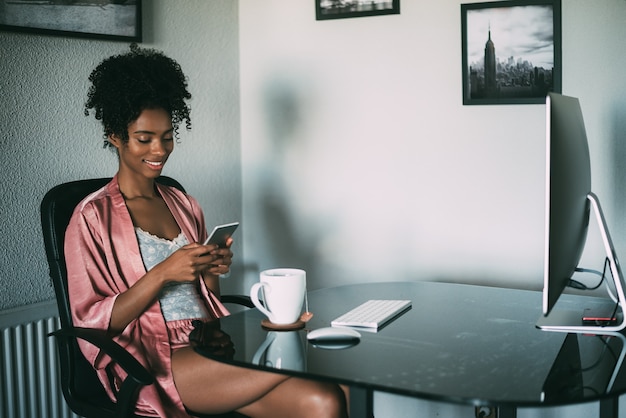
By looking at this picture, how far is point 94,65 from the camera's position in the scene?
2480 mm

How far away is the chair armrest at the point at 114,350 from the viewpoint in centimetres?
158

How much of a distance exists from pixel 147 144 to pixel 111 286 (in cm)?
39

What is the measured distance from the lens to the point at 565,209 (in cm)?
149

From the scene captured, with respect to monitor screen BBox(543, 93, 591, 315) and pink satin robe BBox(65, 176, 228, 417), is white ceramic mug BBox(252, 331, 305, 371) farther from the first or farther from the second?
monitor screen BBox(543, 93, 591, 315)

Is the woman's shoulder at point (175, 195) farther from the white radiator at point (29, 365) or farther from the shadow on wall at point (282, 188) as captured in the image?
the shadow on wall at point (282, 188)

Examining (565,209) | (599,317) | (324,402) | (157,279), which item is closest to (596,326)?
(599,317)

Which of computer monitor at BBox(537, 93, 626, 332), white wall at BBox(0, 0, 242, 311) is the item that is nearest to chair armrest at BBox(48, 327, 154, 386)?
white wall at BBox(0, 0, 242, 311)

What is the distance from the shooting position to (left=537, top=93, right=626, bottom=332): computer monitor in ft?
4.51

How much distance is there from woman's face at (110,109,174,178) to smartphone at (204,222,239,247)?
1.00 feet

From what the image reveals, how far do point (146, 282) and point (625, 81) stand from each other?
1.65m

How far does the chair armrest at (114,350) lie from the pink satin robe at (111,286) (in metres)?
0.05

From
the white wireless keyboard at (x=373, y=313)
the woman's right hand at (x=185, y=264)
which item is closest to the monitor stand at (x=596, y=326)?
the white wireless keyboard at (x=373, y=313)

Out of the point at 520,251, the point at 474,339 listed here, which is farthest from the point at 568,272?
the point at 520,251

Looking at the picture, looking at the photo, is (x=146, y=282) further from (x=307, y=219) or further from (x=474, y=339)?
(x=307, y=219)
